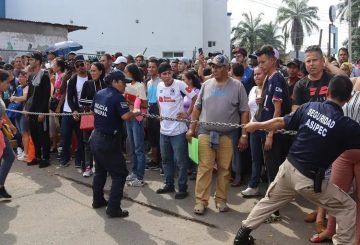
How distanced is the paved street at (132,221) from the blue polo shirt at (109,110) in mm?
1072

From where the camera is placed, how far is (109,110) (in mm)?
4941

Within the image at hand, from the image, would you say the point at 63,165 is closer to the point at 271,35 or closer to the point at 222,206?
the point at 222,206

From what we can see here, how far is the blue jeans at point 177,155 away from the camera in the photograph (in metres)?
5.61

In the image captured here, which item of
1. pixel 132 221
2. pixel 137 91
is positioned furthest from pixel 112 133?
pixel 137 91

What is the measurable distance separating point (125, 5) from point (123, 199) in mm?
38134

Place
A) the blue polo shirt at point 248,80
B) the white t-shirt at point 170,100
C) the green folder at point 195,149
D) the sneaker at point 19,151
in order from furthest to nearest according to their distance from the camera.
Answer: the sneaker at point 19,151 → the blue polo shirt at point 248,80 → the white t-shirt at point 170,100 → the green folder at point 195,149

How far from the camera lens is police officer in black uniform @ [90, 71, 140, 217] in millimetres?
4930

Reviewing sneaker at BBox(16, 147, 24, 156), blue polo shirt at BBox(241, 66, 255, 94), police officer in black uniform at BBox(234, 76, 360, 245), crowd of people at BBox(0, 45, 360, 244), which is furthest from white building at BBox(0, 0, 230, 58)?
police officer in black uniform at BBox(234, 76, 360, 245)

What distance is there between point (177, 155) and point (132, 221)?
116 centimetres

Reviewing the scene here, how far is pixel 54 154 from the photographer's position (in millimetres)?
8492

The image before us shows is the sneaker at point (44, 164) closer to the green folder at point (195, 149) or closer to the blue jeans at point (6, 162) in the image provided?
the blue jeans at point (6, 162)

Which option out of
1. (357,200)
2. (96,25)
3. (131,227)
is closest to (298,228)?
(357,200)

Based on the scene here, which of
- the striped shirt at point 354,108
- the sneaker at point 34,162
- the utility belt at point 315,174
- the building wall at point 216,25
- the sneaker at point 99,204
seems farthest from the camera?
the building wall at point 216,25

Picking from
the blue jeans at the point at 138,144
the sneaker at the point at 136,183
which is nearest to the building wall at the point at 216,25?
the blue jeans at the point at 138,144
